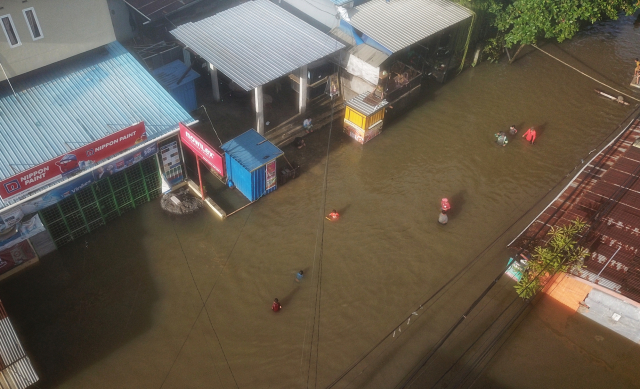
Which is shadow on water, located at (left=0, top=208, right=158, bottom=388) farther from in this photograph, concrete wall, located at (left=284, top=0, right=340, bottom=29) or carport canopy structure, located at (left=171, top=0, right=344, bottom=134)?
concrete wall, located at (left=284, top=0, right=340, bottom=29)

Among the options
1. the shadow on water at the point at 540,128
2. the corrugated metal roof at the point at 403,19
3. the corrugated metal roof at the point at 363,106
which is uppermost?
the corrugated metal roof at the point at 403,19

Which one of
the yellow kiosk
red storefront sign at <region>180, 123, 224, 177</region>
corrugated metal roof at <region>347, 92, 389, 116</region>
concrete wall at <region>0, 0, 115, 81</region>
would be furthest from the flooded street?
concrete wall at <region>0, 0, 115, 81</region>

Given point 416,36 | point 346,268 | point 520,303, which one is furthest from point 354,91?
point 520,303

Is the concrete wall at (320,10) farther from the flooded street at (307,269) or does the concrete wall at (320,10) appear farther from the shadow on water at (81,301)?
the shadow on water at (81,301)

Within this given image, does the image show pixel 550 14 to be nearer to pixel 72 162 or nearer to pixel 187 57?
pixel 187 57

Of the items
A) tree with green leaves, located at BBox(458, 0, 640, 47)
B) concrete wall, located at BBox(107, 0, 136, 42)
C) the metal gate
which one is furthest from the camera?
concrete wall, located at BBox(107, 0, 136, 42)

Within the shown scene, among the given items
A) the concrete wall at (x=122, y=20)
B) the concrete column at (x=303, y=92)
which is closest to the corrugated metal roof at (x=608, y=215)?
the concrete column at (x=303, y=92)
